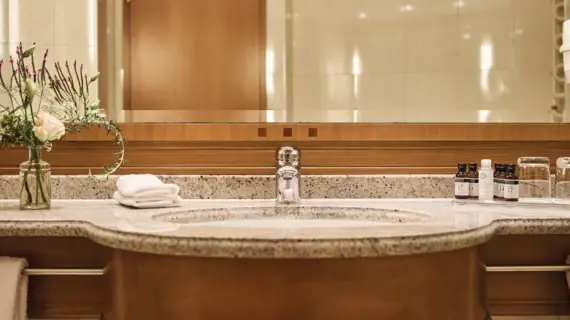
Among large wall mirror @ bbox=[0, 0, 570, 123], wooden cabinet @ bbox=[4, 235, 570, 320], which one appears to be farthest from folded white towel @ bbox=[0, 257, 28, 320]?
large wall mirror @ bbox=[0, 0, 570, 123]

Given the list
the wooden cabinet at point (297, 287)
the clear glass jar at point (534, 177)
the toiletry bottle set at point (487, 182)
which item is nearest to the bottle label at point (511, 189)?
the toiletry bottle set at point (487, 182)

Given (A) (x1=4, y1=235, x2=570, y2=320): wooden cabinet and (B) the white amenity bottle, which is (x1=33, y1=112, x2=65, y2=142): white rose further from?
(B) the white amenity bottle

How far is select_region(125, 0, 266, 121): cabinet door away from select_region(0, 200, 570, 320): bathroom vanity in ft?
1.47

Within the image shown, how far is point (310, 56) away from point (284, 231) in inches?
31.0

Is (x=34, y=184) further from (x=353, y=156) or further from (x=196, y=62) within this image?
(x=353, y=156)

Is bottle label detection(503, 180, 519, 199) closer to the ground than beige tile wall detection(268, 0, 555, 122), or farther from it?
closer to the ground

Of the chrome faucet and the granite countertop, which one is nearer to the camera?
the granite countertop

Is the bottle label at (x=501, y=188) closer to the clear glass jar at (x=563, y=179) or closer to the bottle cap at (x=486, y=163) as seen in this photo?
the bottle cap at (x=486, y=163)

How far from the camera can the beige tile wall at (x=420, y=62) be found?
1663 mm

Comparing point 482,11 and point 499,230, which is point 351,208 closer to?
point 499,230

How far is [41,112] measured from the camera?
4.78 feet

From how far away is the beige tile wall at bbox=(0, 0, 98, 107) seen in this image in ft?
5.41

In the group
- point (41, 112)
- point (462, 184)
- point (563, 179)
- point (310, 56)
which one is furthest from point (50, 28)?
point (563, 179)

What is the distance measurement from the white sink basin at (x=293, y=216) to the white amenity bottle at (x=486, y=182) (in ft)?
0.86
